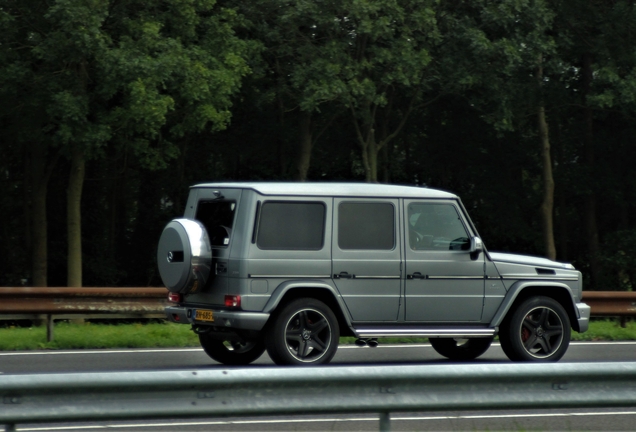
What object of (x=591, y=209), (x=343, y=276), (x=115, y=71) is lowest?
(x=343, y=276)

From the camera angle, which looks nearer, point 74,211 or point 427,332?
point 427,332

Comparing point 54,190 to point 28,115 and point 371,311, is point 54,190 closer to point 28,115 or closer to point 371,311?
point 28,115

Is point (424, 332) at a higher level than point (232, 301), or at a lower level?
lower

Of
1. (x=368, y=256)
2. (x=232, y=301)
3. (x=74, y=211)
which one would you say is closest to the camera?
(x=232, y=301)

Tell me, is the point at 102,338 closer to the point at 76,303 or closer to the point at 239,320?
the point at 76,303

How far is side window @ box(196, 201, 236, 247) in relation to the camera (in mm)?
10680

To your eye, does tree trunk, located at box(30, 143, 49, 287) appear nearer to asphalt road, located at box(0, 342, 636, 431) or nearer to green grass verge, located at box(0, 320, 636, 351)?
green grass verge, located at box(0, 320, 636, 351)

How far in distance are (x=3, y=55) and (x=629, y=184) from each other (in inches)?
821

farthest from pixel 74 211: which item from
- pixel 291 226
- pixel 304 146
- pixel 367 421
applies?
pixel 367 421

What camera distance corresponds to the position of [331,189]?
35.5 ft

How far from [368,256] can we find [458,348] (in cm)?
231

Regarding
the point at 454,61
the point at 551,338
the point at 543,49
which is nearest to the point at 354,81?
the point at 454,61

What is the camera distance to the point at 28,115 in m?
23.1

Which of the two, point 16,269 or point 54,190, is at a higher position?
point 54,190
